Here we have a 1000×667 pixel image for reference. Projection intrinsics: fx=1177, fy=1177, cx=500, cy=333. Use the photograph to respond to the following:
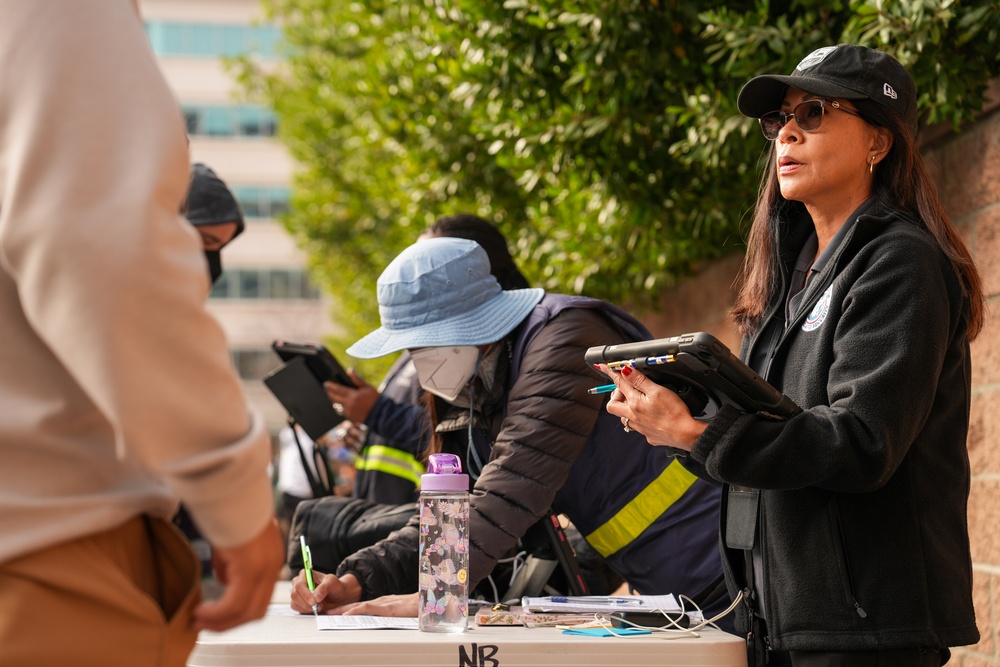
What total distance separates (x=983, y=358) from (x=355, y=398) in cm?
231

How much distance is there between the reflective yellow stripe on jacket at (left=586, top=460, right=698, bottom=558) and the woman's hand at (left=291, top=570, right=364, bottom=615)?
0.69 meters

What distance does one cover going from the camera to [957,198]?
4.29m

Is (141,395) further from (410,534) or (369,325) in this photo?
(369,325)

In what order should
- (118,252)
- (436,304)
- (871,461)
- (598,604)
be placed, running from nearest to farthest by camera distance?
1. (118,252)
2. (871,461)
3. (598,604)
4. (436,304)

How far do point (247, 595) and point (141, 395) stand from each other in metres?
0.30

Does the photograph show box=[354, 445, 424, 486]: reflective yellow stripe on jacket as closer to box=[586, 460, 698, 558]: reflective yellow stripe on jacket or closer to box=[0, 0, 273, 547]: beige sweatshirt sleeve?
box=[586, 460, 698, 558]: reflective yellow stripe on jacket

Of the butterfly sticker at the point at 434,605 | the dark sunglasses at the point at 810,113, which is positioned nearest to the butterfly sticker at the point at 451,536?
the butterfly sticker at the point at 434,605

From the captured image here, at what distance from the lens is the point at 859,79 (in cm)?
255

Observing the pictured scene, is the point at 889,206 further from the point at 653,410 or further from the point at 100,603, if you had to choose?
the point at 100,603

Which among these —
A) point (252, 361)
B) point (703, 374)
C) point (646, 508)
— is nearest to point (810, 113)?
point (703, 374)

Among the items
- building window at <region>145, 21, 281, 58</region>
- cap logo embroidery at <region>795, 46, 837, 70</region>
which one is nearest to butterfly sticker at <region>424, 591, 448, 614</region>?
cap logo embroidery at <region>795, 46, 837, 70</region>

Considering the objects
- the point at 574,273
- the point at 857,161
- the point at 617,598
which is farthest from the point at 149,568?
the point at 574,273

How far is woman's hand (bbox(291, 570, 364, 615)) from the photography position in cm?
297

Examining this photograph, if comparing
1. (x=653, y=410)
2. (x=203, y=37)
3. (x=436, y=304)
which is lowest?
(x=203, y=37)
